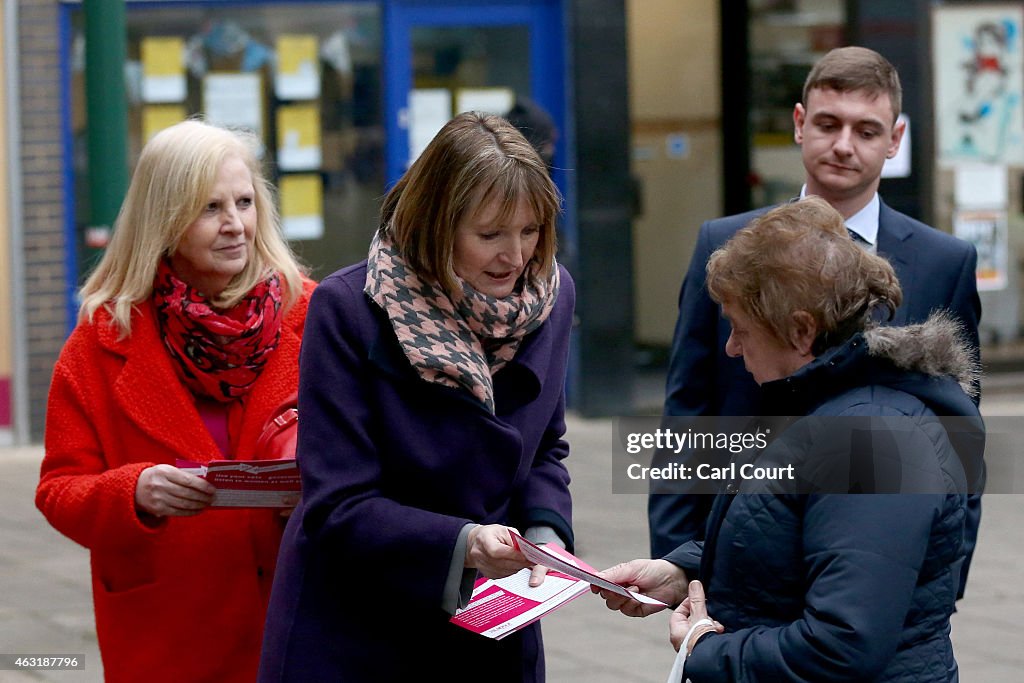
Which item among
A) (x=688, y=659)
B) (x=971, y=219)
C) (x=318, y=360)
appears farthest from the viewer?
(x=971, y=219)

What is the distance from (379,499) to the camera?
105 inches

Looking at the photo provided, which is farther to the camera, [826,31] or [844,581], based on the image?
[826,31]

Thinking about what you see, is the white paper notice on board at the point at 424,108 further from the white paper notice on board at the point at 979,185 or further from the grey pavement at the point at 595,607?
the white paper notice on board at the point at 979,185

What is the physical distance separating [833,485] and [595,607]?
4017mm

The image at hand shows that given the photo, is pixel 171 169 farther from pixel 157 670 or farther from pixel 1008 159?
pixel 1008 159

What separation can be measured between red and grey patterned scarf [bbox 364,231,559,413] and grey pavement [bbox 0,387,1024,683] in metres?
2.75

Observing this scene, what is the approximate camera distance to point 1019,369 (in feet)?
36.3

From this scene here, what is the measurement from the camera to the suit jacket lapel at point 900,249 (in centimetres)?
350

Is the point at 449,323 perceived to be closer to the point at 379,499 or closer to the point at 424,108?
the point at 379,499

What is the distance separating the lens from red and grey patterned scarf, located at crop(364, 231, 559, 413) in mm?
2668

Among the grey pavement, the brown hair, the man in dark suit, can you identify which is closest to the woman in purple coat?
the man in dark suit

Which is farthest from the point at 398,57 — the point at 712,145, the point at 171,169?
the point at 171,169

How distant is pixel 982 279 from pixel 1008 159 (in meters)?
0.85

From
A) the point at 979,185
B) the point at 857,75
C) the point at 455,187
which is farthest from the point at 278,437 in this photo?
the point at 979,185
